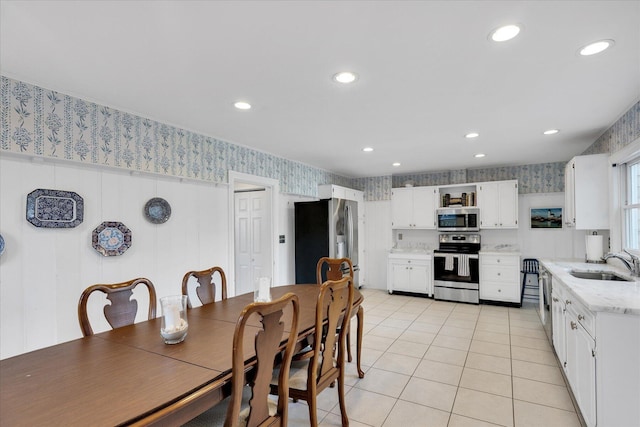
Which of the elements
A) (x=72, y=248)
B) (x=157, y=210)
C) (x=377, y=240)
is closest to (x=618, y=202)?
(x=377, y=240)

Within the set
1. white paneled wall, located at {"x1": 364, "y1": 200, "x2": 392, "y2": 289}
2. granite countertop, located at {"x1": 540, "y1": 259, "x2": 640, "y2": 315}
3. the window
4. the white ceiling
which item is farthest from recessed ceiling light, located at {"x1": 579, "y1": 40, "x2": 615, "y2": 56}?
white paneled wall, located at {"x1": 364, "y1": 200, "x2": 392, "y2": 289}

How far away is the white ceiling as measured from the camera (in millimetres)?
1526

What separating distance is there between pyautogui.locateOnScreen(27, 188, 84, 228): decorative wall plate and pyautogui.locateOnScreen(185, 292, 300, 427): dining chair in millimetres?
1839

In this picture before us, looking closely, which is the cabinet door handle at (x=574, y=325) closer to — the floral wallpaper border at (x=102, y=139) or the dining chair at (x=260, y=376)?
the dining chair at (x=260, y=376)

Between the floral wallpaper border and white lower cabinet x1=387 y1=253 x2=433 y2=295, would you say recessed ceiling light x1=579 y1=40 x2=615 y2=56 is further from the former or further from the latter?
white lower cabinet x1=387 y1=253 x2=433 y2=295

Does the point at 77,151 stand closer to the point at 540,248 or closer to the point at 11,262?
the point at 11,262

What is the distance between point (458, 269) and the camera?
5605 mm

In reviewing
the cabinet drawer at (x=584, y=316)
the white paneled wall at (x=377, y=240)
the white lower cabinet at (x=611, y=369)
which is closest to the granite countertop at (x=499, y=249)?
the white paneled wall at (x=377, y=240)

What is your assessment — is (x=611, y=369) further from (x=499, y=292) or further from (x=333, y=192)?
(x=333, y=192)

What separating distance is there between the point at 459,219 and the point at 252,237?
3678mm

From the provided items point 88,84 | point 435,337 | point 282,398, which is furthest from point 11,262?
point 435,337

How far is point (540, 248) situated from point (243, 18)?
5.96 meters

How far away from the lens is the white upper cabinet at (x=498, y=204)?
5422mm

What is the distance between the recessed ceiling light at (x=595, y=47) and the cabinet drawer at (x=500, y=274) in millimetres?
4126
